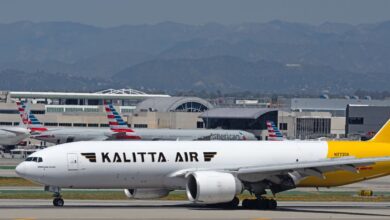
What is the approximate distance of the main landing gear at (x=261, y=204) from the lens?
56312 mm

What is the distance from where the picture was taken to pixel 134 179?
5538 cm

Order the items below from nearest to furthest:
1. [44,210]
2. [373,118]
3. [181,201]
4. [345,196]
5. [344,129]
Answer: [44,210]
[181,201]
[345,196]
[373,118]
[344,129]

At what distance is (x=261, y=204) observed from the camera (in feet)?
185

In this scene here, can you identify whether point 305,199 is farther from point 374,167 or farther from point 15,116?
point 15,116

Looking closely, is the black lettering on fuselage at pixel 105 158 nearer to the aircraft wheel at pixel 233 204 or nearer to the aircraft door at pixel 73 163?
the aircraft door at pixel 73 163

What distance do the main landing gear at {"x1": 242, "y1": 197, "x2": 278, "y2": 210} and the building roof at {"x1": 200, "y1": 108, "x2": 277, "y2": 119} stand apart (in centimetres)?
11937

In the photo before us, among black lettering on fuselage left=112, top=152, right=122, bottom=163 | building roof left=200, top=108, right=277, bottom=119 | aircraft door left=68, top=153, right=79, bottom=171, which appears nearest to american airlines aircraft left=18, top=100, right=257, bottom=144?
building roof left=200, top=108, right=277, bottom=119

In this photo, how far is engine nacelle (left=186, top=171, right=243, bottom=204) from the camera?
54406mm

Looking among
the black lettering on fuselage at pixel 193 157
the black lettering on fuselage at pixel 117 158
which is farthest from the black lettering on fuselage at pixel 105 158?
the black lettering on fuselage at pixel 193 157

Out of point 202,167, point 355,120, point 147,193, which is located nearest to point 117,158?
point 147,193

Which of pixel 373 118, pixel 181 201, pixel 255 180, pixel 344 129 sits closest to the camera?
pixel 255 180

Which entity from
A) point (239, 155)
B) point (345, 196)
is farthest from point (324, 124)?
point (239, 155)

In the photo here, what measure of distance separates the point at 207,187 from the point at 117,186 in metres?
4.65

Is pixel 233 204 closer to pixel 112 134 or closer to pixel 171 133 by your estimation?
pixel 112 134
